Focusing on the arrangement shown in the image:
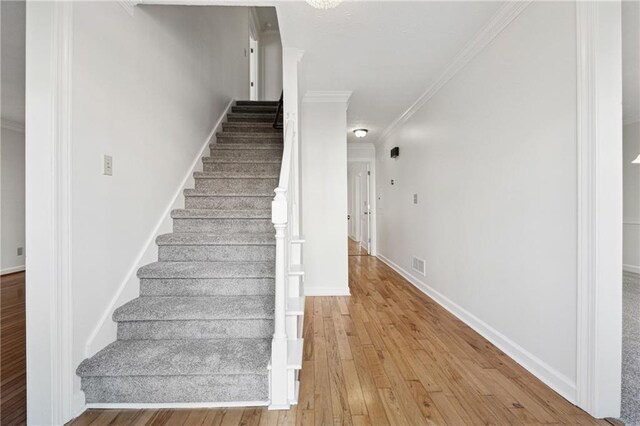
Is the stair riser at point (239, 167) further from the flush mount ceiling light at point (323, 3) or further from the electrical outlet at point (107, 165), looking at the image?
the flush mount ceiling light at point (323, 3)

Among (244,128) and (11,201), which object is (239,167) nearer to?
(244,128)

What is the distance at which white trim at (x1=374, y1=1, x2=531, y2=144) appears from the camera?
170 centimetres

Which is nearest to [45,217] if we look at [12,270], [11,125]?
[12,270]

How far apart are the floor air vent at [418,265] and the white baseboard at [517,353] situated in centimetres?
39

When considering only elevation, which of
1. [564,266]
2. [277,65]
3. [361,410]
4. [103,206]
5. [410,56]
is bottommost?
[361,410]

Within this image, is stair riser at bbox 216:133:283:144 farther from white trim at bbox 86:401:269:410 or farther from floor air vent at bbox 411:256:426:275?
white trim at bbox 86:401:269:410

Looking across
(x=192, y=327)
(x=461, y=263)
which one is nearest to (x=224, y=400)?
(x=192, y=327)

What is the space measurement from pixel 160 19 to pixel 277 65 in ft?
14.6

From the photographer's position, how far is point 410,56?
92.0 inches

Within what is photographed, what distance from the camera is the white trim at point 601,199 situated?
1232 mm

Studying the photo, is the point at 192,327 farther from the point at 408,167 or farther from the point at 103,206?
the point at 408,167

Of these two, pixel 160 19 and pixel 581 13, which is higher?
pixel 160 19

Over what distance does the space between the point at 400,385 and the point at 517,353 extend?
2.81 feet

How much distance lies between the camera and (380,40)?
2.11m
